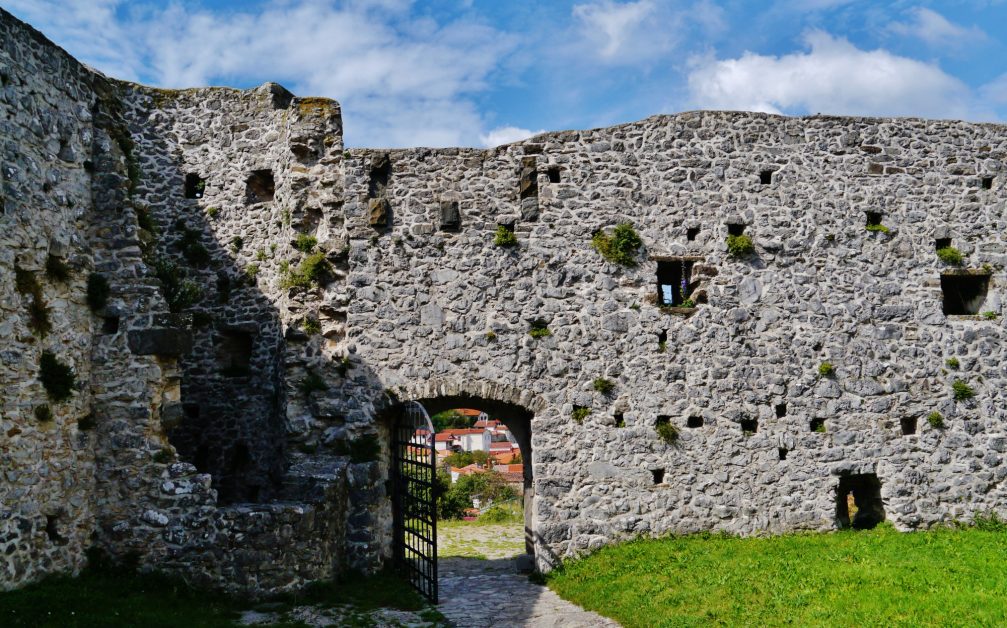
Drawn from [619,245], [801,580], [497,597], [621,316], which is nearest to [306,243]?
[619,245]

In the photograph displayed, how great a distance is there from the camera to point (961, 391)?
1183cm

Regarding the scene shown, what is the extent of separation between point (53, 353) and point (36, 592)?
265 centimetres

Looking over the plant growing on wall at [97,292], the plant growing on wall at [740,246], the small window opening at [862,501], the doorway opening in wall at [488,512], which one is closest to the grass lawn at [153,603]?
the doorway opening in wall at [488,512]

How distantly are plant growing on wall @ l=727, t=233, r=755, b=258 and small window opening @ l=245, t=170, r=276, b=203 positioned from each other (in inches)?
302

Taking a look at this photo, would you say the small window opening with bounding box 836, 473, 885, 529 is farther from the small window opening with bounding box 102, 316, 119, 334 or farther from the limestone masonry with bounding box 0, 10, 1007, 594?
the small window opening with bounding box 102, 316, 119, 334

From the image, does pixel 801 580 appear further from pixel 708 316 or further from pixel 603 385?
pixel 708 316

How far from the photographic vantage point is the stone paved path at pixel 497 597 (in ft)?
28.7

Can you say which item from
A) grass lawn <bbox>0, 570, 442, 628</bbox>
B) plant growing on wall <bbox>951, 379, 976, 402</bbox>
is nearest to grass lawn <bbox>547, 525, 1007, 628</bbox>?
plant growing on wall <bbox>951, 379, 976, 402</bbox>

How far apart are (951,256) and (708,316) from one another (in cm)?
422

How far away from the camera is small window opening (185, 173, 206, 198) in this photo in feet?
42.4

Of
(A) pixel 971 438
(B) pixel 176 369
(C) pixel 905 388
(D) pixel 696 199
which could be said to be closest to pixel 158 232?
(B) pixel 176 369

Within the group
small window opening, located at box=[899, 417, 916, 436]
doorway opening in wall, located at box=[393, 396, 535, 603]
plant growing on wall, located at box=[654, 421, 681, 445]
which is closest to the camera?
plant growing on wall, located at box=[654, 421, 681, 445]

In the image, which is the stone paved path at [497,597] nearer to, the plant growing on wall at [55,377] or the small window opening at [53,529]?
the small window opening at [53,529]

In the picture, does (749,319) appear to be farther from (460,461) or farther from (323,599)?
(460,461)
